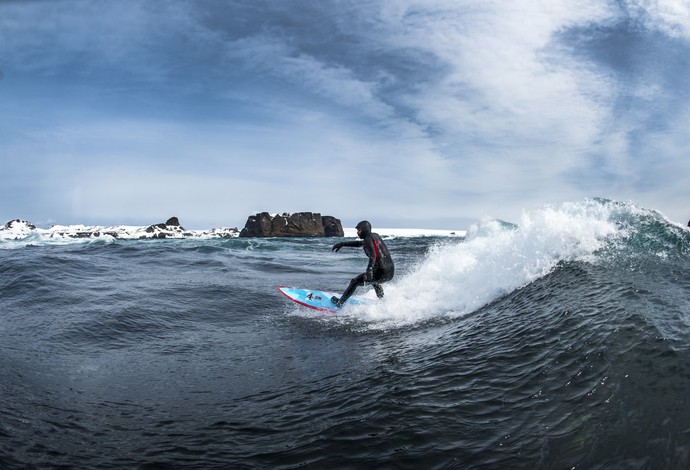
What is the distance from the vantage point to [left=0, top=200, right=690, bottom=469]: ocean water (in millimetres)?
3854

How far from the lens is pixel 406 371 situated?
591cm

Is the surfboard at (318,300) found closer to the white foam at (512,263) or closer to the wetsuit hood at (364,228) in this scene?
the white foam at (512,263)

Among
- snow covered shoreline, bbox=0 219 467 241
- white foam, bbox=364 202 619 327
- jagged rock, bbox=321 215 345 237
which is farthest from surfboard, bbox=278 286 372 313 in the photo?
jagged rock, bbox=321 215 345 237

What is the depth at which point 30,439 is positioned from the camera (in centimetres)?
432

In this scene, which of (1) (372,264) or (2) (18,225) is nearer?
(1) (372,264)

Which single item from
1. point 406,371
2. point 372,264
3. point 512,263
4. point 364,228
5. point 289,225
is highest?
point 289,225

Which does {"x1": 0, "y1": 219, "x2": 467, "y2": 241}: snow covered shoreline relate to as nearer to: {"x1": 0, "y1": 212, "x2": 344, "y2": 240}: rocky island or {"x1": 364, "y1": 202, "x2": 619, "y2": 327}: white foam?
{"x1": 0, "y1": 212, "x2": 344, "y2": 240}: rocky island

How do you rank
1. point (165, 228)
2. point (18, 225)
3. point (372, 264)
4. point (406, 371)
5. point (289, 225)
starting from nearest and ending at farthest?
point (406, 371) < point (372, 264) < point (18, 225) < point (165, 228) < point (289, 225)

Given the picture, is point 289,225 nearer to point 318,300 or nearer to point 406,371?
point 318,300

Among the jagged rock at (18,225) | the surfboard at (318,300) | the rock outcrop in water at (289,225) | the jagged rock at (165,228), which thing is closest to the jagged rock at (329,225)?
the rock outcrop in water at (289,225)

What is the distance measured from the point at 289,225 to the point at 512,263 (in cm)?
9328

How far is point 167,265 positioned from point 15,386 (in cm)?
1822

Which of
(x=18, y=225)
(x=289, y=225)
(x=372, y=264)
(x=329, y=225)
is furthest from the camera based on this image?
(x=329, y=225)

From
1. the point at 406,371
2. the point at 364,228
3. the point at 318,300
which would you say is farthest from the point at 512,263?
the point at 406,371
